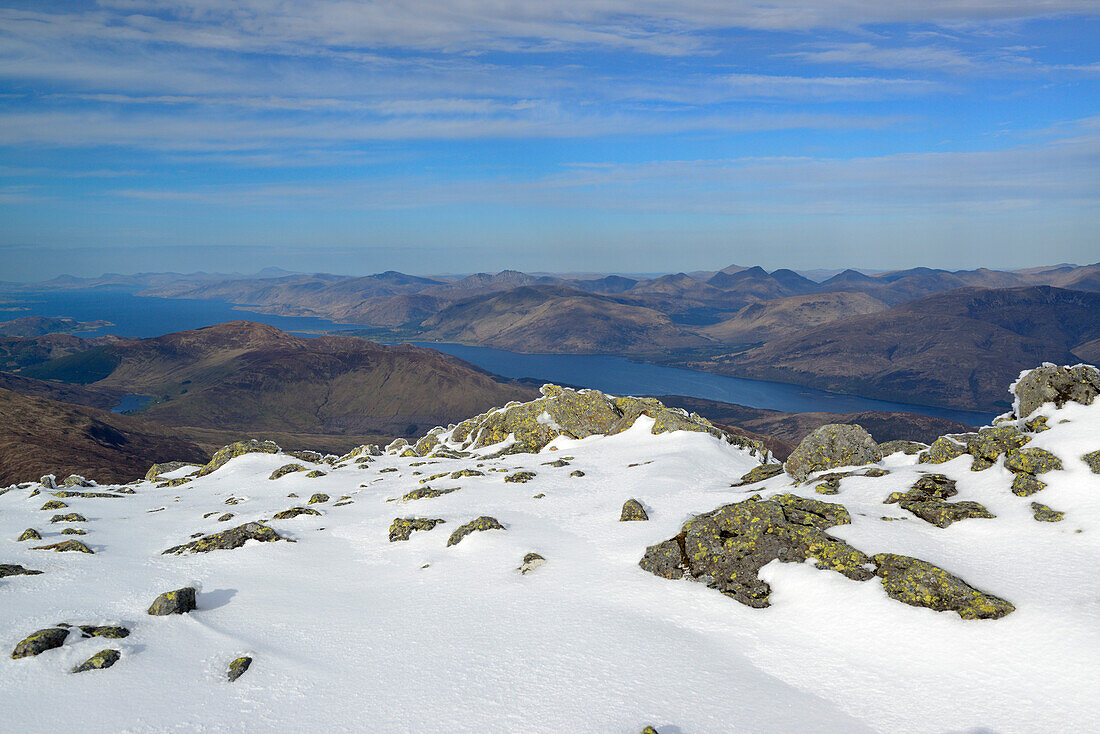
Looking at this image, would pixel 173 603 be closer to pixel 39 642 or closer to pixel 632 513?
pixel 39 642

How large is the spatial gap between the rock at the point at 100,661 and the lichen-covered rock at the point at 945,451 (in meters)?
31.3

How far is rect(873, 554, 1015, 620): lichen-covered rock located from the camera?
634 inches

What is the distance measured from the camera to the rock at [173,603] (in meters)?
19.0

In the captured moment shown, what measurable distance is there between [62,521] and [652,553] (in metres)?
32.3

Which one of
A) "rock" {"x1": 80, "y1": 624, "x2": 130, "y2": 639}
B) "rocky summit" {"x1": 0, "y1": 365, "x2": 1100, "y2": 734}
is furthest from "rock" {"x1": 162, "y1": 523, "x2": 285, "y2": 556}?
"rock" {"x1": 80, "y1": 624, "x2": 130, "y2": 639}

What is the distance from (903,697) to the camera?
1398cm

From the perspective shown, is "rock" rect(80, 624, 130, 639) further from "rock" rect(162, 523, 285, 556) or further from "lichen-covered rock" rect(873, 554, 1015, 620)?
"lichen-covered rock" rect(873, 554, 1015, 620)

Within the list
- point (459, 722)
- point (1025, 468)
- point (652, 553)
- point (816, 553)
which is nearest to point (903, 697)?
point (816, 553)

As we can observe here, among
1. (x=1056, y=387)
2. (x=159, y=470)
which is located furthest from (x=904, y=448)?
(x=159, y=470)

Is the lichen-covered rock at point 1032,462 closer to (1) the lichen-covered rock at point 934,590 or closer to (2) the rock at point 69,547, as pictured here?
(1) the lichen-covered rock at point 934,590

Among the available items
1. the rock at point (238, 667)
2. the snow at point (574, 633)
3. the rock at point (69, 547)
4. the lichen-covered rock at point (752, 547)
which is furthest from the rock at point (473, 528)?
the rock at point (69, 547)

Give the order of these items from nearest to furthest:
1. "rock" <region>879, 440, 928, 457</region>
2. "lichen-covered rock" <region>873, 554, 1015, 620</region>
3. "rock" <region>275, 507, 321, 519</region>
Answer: "lichen-covered rock" <region>873, 554, 1015, 620</region> < "rock" <region>879, 440, 928, 457</region> < "rock" <region>275, 507, 321, 519</region>

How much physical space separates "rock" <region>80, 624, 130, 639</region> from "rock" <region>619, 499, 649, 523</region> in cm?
1858

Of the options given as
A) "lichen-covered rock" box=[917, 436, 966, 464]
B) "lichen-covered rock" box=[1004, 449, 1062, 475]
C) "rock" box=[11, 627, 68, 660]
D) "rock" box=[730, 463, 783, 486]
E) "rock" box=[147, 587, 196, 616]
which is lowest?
"rock" box=[147, 587, 196, 616]
